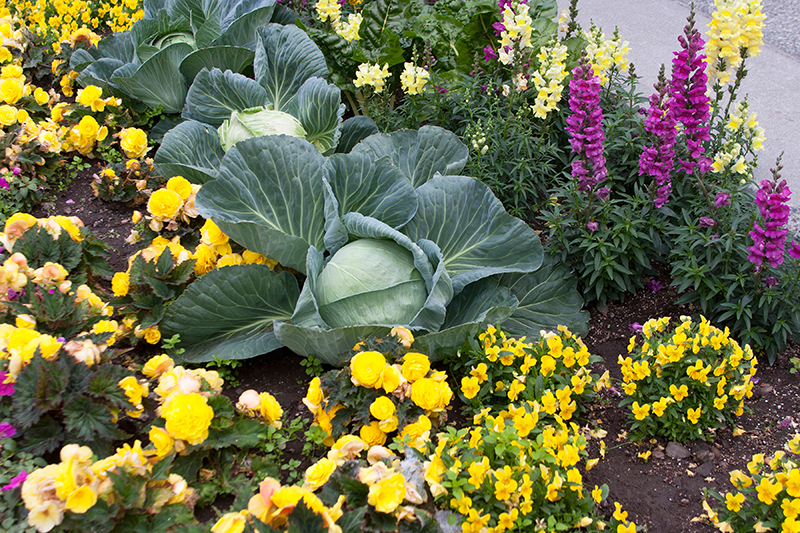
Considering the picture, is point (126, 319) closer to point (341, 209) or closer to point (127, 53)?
point (341, 209)

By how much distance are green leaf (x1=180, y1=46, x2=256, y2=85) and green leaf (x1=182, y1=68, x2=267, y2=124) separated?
0.27m

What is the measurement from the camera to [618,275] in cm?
310

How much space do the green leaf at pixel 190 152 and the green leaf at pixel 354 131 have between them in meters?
0.78

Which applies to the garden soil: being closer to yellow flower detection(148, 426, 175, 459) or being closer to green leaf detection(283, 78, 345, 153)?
yellow flower detection(148, 426, 175, 459)

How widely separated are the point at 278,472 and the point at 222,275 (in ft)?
2.97

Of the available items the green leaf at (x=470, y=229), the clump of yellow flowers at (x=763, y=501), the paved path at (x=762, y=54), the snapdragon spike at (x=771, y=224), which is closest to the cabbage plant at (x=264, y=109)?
the green leaf at (x=470, y=229)

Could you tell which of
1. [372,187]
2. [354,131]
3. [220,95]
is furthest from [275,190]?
[220,95]

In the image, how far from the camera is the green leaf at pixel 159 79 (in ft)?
13.4

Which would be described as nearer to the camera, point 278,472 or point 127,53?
point 278,472

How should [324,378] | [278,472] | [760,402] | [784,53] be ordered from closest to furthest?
[278,472] → [324,378] → [760,402] → [784,53]

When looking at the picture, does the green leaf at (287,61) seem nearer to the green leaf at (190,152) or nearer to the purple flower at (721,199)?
the green leaf at (190,152)

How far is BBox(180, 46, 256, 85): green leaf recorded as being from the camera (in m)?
4.12

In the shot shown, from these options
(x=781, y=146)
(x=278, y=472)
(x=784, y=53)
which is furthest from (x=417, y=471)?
(x=784, y=53)

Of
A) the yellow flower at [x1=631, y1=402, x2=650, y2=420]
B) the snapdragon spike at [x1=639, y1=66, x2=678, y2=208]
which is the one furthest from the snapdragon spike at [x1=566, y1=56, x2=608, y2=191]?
the yellow flower at [x1=631, y1=402, x2=650, y2=420]
